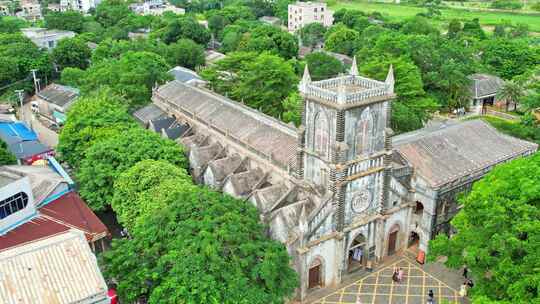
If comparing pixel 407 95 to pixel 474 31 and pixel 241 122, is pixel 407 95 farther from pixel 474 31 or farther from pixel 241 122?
pixel 474 31

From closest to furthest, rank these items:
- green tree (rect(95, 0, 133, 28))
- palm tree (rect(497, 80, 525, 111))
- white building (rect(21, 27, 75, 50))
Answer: palm tree (rect(497, 80, 525, 111)), white building (rect(21, 27, 75, 50)), green tree (rect(95, 0, 133, 28))

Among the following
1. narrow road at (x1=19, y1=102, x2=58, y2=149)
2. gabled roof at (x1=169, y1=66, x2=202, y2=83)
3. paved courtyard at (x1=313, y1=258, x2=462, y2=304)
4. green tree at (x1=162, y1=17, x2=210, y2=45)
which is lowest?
paved courtyard at (x1=313, y1=258, x2=462, y2=304)

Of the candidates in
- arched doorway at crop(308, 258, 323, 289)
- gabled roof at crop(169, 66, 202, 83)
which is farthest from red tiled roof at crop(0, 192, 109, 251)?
gabled roof at crop(169, 66, 202, 83)

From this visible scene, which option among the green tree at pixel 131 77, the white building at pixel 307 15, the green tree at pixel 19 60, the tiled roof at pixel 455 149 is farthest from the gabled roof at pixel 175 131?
the white building at pixel 307 15

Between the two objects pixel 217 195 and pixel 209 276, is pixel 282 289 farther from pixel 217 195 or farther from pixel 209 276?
pixel 217 195

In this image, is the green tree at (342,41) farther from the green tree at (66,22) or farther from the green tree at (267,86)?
the green tree at (66,22)

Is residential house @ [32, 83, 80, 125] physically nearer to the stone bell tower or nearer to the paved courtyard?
the stone bell tower

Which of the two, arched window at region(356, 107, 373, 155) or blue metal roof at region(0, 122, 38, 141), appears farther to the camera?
blue metal roof at region(0, 122, 38, 141)
